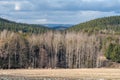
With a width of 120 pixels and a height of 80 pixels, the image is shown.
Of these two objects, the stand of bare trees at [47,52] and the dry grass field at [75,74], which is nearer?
the dry grass field at [75,74]

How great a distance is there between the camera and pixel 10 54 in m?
112

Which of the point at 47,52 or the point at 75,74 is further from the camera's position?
the point at 47,52

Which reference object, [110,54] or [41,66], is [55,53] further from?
[110,54]

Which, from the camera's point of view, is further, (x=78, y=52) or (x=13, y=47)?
(x=78, y=52)

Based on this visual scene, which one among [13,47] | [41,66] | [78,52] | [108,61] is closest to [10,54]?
[13,47]

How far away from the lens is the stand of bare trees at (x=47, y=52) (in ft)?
369

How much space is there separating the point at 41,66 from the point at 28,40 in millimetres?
13777

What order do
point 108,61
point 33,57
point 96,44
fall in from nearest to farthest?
1. point 33,57
2. point 108,61
3. point 96,44

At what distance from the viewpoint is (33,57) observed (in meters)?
116

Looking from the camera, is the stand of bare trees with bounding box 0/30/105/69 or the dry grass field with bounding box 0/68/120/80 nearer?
the dry grass field with bounding box 0/68/120/80

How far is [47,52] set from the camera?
4801 inches

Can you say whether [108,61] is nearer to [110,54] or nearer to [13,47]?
[110,54]

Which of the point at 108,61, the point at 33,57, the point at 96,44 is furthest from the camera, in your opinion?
the point at 96,44

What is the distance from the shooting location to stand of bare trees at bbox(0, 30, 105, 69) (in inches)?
4427
